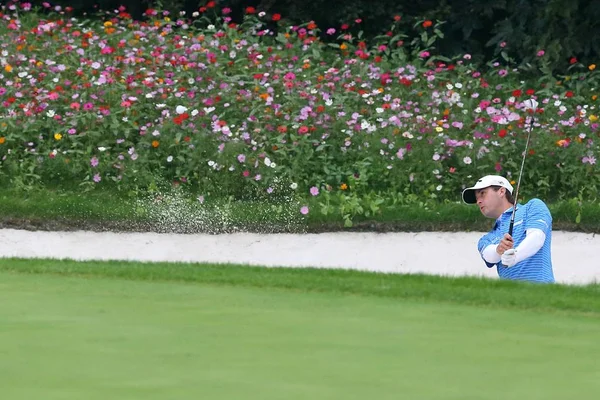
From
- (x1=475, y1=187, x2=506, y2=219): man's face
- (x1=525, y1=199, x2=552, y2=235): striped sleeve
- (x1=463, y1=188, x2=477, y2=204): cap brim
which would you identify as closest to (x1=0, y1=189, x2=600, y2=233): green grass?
(x1=463, y1=188, x2=477, y2=204): cap brim

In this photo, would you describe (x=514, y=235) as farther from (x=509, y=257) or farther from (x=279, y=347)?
(x=279, y=347)

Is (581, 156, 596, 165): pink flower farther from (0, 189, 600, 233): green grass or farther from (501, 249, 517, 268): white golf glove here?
(501, 249, 517, 268): white golf glove

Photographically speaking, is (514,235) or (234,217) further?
(234,217)

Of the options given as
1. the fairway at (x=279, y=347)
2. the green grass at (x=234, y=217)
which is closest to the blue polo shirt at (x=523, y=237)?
the fairway at (x=279, y=347)

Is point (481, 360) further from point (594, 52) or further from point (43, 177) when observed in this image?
point (594, 52)

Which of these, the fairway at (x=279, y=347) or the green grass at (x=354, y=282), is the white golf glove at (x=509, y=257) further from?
the fairway at (x=279, y=347)

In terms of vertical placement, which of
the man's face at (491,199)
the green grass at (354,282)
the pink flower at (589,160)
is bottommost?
the green grass at (354,282)

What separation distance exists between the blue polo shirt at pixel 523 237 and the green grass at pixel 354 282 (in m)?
0.52

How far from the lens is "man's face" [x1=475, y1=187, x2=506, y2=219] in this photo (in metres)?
8.66

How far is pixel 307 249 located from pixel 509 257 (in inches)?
161

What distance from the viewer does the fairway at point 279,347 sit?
4.47 metres

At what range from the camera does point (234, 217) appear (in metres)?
12.5

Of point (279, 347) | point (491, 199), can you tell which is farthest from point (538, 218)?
point (279, 347)

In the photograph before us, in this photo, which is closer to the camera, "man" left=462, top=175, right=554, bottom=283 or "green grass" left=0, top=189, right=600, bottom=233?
"man" left=462, top=175, right=554, bottom=283
